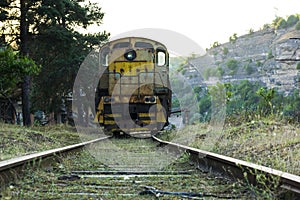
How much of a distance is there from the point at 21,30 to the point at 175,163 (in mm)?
12003

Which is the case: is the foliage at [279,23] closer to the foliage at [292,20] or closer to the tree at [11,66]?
the foliage at [292,20]

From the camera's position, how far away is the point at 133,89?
14.9 m

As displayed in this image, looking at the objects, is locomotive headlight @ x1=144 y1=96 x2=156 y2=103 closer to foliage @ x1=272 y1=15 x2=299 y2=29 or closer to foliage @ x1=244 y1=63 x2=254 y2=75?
foliage @ x1=244 y1=63 x2=254 y2=75

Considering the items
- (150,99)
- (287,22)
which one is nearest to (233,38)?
(287,22)

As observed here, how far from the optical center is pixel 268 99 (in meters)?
11.5

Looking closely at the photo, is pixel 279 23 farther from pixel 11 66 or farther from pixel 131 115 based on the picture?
pixel 11 66

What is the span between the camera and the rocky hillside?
133 m

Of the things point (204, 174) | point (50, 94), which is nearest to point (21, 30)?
point (50, 94)

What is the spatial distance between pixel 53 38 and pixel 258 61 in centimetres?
14105

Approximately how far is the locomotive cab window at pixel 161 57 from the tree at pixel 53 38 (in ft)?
13.8

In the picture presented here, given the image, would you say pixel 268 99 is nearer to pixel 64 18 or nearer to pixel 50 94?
pixel 64 18

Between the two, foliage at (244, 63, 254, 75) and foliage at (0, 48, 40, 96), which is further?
foliage at (244, 63, 254, 75)

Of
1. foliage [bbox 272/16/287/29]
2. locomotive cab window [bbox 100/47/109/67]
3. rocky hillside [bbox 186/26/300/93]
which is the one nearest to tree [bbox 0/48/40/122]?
locomotive cab window [bbox 100/47/109/67]

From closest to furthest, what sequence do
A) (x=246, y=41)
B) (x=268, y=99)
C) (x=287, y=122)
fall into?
1. (x=287, y=122)
2. (x=268, y=99)
3. (x=246, y=41)
